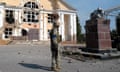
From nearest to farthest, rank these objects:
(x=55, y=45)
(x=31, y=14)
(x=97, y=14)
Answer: (x=55, y=45) → (x=97, y=14) → (x=31, y=14)

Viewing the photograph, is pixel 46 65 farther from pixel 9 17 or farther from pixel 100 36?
pixel 9 17

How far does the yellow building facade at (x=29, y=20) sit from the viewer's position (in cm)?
4231

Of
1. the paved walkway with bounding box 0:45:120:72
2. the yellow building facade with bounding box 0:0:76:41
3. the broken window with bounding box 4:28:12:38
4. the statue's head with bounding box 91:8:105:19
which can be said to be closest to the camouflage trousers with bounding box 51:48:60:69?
the paved walkway with bounding box 0:45:120:72

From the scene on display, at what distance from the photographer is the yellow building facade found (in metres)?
42.3

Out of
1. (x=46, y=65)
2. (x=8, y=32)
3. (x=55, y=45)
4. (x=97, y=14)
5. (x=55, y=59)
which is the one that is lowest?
(x=46, y=65)

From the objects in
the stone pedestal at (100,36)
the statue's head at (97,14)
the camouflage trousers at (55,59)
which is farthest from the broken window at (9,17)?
the camouflage trousers at (55,59)

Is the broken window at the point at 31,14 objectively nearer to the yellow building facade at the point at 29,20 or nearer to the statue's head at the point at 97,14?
the yellow building facade at the point at 29,20

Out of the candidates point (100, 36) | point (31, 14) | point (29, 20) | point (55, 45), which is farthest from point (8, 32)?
point (55, 45)

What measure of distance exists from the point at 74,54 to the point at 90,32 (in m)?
2.23

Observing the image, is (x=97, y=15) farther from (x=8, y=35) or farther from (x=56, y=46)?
(x=8, y=35)

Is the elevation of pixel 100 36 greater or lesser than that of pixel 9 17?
lesser

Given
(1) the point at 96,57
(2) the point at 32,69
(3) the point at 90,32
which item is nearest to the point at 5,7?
(3) the point at 90,32

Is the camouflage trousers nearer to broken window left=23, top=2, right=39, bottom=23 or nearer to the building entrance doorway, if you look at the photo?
the building entrance doorway

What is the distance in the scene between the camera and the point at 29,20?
1754 inches
